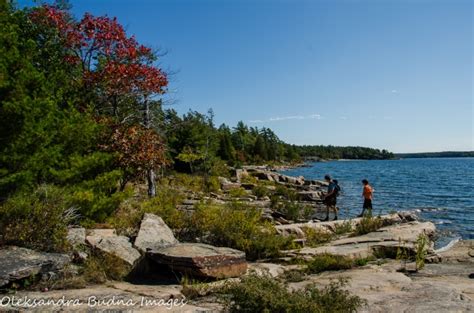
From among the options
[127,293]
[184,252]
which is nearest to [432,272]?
[184,252]

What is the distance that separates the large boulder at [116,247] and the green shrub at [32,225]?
0.62m

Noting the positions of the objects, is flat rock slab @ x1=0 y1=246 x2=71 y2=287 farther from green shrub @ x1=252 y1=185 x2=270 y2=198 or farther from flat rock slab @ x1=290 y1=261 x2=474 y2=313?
green shrub @ x1=252 y1=185 x2=270 y2=198

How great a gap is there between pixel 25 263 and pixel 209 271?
3070mm

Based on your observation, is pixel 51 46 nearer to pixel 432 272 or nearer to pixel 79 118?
pixel 79 118

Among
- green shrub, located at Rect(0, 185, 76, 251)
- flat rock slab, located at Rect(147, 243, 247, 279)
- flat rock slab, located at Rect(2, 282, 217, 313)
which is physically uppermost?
green shrub, located at Rect(0, 185, 76, 251)

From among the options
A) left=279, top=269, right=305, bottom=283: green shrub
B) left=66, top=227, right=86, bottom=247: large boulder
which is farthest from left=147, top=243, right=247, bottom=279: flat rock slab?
left=66, top=227, right=86, bottom=247: large boulder

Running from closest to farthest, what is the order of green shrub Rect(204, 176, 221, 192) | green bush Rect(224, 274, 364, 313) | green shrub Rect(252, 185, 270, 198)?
green bush Rect(224, 274, 364, 313), green shrub Rect(252, 185, 270, 198), green shrub Rect(204, 176, 221, 192)

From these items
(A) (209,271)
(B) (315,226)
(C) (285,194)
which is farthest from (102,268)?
(C) (285,194)

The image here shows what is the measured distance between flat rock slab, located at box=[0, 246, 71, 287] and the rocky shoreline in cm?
1

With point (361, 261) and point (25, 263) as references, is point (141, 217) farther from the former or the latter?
point (361, 261)

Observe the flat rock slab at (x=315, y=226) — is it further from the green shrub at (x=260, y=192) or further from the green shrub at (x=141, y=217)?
the green shrub at (x=260, y=192)

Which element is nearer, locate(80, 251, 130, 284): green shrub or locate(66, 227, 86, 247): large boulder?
locate(80, 251, 130, 284): green shrub

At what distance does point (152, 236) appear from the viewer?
8.77 meters

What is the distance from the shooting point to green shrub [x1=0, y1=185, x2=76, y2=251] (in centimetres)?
738
